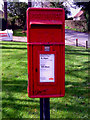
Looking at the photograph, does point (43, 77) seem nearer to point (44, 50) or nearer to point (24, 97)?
point (44, 50)

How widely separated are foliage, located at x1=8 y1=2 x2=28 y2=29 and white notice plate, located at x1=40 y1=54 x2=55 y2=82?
101 feet

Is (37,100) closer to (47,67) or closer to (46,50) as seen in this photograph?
(47,67)

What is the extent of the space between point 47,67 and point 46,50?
237mm

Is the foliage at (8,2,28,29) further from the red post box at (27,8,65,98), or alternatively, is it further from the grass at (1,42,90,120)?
the red post box at (27,8,65,98)

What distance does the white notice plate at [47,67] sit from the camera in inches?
102

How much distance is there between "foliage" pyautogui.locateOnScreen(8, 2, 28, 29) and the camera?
3229 cm

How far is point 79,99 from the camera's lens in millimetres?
4688

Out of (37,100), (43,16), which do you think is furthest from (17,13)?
(43,16)

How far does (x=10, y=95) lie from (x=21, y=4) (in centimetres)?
2964

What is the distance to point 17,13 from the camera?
33.2 meters

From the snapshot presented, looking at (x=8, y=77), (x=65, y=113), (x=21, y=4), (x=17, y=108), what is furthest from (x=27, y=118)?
(x=21, y=4)

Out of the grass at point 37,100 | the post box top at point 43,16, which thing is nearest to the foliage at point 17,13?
the grass at point 37,100

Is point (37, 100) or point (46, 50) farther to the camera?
point (37, 100)

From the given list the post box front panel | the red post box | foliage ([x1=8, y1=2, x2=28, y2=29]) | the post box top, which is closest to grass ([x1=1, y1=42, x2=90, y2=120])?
the red post box
